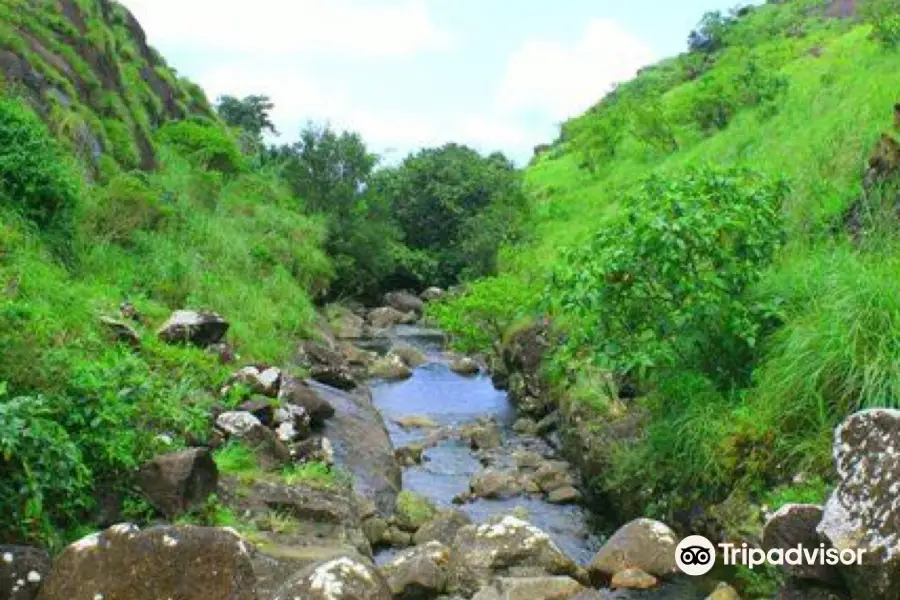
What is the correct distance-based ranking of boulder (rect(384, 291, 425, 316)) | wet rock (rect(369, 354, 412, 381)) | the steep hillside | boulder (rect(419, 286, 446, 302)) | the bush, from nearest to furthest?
1. the bush
2. the steep hillside
3. wet rock (rect(369, 354, 412, 381))
4. boulder (rect(384, 291, 425, 316))
5. boulder (rect(419, 286, 446, 302))

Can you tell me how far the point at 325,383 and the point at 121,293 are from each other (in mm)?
4722

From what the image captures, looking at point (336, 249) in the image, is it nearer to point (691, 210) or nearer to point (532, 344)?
point (532, 344)

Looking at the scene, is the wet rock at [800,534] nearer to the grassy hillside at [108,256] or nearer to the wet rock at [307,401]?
the grassy hillside at [108,256]

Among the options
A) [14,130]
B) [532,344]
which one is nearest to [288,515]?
[14,130]

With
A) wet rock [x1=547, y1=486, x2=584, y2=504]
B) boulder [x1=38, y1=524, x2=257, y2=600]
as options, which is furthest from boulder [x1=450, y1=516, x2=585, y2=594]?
boulder [x1=38, y1=524, x2=257, y2=600]

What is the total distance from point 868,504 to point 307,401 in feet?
31.0

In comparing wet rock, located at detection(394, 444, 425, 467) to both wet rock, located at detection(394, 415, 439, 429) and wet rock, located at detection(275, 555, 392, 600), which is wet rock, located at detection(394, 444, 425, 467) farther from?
wet rock, located at detection(275, 555, 392, 600)

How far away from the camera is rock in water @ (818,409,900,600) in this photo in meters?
7.17

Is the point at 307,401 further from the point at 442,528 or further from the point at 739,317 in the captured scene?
the point at 739,317

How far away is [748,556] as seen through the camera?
32.0 ft

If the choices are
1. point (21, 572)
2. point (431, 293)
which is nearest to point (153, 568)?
point (21, 572)

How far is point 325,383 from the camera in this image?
19.7 meters

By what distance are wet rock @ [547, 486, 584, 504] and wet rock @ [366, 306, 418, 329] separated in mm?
23065

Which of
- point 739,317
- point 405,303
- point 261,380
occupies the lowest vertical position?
point 261,380
